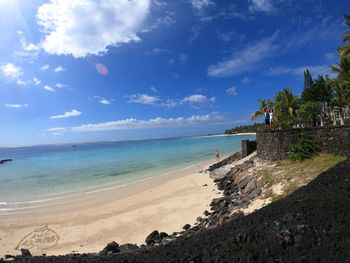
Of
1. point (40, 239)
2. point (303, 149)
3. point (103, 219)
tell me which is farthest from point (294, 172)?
point (40, 239)

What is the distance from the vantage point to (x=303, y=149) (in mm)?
15180

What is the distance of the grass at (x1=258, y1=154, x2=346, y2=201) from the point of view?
11.2m

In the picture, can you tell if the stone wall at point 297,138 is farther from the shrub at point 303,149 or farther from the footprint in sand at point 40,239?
the footprint in sand at point 40,239

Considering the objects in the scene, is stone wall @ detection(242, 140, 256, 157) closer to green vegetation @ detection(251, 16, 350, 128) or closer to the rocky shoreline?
green vegetation @ detection(251, 16, 350, 128)

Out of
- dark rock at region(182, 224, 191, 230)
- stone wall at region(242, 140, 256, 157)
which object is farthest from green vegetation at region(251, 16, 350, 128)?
dark rock at region(182, 224, 191, 230)

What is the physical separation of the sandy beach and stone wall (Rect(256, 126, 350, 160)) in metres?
4.38

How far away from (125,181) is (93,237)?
13.9 metres

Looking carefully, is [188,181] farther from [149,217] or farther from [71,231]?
[71,231]

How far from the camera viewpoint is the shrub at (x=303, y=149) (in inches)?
587

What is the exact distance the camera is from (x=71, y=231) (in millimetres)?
Result: 12953

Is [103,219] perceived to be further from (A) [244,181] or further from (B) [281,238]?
(B) [281,238]

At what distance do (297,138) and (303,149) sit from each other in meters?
1.05

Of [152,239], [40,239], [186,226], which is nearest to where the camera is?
[152,239]

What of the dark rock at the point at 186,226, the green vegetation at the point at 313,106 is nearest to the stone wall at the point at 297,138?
the dark rock at the point at 186,226
